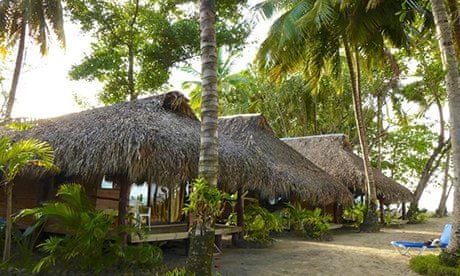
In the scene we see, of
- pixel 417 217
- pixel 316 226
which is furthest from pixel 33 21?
pixel 417 217

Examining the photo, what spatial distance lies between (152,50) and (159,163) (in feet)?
29.1

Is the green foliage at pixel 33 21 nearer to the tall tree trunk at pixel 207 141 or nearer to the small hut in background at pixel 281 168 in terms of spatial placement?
the small hut in background at pixel 281 168

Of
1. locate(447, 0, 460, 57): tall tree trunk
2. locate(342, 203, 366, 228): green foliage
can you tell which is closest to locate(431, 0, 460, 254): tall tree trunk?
locate(447, 0, 460, 57): tall tree trunk

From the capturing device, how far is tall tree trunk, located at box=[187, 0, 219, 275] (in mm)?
5039

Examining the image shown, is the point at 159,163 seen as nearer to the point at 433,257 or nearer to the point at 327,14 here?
the point at 433,257

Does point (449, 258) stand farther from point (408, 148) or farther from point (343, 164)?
point (408, 148)

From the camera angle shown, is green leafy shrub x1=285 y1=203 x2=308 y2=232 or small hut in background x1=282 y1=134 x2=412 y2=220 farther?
small hut in background x1=282 y1=134 x2=412 y2=220

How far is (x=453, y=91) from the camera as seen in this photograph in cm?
652

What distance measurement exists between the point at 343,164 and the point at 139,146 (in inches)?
462

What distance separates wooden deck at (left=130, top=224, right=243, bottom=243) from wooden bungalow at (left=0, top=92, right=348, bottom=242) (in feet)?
0.06

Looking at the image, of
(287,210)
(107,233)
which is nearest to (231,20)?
(287,210)

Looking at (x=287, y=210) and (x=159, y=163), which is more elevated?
(x=159, y=163)

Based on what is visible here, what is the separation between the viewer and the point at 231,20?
43.7 feet

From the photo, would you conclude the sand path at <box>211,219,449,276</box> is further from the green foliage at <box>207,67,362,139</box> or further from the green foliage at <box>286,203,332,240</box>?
the green foliage at <box>207,67,362,139</box>
